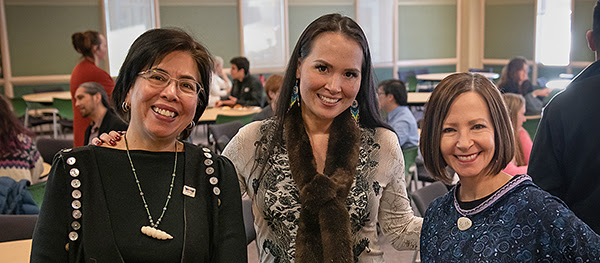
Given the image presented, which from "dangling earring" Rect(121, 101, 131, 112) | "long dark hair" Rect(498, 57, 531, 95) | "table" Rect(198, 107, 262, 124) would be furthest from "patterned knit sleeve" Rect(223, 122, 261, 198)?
"long dark hair" Rect(498, 57, 531, 95)

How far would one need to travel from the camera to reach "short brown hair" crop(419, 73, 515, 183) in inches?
59.1

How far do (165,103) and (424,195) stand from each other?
2.05 metres

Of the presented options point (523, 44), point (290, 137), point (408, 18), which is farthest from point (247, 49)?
point (290, 137)

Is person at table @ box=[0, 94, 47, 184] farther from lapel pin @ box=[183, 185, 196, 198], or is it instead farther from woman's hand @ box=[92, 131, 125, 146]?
Answer: lapel pin @ box=[183, 185, 196, 198]

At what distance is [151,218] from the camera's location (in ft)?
4.70

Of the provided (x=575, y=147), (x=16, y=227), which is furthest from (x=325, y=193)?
(x=16, y=227)

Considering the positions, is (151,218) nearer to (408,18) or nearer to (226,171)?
(226,171)

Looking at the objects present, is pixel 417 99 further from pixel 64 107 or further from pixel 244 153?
pixel 244 153

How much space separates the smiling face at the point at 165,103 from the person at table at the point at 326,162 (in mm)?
452

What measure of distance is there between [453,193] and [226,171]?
0.64 metres

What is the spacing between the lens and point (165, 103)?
4.76ft

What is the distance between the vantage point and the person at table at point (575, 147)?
6.18 feet

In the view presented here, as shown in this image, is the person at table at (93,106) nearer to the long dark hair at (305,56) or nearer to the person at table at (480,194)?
the long dark hair at (305,56)

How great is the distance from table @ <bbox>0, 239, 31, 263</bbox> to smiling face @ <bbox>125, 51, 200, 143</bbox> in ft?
4.19
